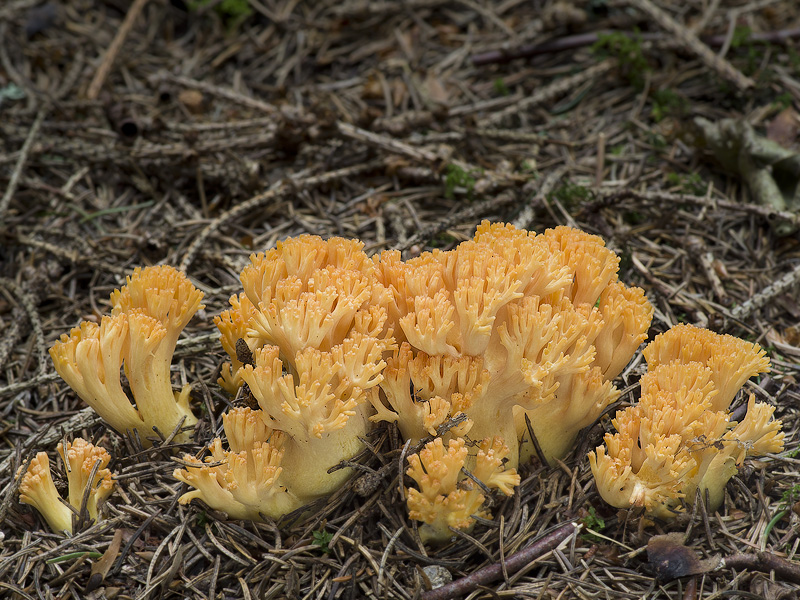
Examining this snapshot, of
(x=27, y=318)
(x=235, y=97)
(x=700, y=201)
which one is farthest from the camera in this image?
(x=235, y=97)

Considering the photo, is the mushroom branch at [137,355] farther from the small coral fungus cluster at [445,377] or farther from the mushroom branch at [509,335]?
the mushroom branch at [509,335]

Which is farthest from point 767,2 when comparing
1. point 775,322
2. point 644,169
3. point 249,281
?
point 249,281

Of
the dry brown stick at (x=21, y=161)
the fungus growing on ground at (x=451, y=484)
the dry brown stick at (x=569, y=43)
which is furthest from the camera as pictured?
the dry brown stick at (x=569, y=43)

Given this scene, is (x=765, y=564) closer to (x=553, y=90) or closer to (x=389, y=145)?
(x=389, y=145)

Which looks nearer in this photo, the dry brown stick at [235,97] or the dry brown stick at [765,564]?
the dry brown stick at [765,564]

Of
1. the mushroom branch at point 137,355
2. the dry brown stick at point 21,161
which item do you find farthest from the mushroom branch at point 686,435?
the dry brown stick at point 21,161

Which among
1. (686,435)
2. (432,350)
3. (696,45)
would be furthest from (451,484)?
(696,45)
